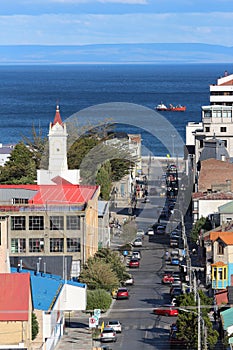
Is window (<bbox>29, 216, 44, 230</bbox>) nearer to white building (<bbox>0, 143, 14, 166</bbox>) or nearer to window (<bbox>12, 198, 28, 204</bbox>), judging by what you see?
window (<bbox>12, 198, 28, 204</bbox>)

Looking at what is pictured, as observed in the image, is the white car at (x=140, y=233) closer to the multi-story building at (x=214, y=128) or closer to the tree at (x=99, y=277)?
the tree at (x=99, y=277)

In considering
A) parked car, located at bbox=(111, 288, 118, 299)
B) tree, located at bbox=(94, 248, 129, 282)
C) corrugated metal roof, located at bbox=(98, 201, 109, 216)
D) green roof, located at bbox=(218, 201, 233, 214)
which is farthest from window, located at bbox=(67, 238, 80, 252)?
green roof, located at bbox=(218, 201, 233, 214)

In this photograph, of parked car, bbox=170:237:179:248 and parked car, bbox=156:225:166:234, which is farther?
parked car, bbox=156:225:166:234

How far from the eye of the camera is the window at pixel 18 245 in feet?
125

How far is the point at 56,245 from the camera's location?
38031 mm

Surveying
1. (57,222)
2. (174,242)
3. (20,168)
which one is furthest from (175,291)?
(20,168)

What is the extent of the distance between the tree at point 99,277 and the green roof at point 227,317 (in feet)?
18.0

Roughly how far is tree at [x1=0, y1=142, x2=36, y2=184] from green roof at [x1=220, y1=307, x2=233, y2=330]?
1960 cm

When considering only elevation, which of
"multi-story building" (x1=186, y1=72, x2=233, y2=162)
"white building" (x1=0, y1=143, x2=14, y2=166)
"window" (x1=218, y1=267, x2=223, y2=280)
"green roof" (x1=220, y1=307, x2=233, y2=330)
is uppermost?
A: "multi-story building" (x1=186, y1=72, x2=233, y2=162)

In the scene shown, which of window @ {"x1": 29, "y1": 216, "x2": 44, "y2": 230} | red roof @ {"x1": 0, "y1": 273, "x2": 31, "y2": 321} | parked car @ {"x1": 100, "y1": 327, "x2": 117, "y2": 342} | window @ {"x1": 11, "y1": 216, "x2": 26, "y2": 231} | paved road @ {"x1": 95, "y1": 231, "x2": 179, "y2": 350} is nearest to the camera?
red roof @ {"x1": 0, "y1": 273, "x2": 31, "y2": 321}

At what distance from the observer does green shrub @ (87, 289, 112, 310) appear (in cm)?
3350

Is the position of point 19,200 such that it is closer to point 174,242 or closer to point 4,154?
point 174,242

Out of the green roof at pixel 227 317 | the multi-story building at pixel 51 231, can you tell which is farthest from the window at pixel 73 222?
the green roof at pixel 227 317

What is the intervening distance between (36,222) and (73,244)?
1.48 m
